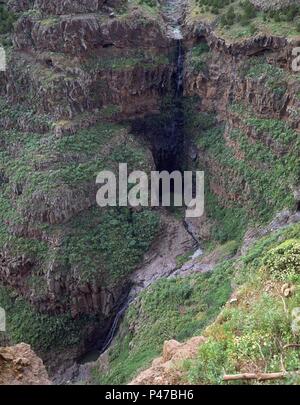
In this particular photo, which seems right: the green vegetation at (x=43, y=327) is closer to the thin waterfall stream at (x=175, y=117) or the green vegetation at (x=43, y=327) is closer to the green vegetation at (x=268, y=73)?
the thin waterfall stream at (x=175, y=117)

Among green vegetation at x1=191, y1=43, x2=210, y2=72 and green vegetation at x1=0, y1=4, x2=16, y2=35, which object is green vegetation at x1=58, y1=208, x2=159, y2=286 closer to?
green vegetation at x1=191, y1=43, x2=210, y2=72

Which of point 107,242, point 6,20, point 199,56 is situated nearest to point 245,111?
point 199,56

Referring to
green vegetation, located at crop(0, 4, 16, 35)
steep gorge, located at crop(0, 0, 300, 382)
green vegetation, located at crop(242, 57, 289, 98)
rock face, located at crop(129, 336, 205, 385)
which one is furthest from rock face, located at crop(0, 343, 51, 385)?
green vegetation, located at crop(0, 4, 16, 35)

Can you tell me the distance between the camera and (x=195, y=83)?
45.4 meters

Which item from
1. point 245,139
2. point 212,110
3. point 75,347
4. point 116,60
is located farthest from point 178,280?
point 116,60

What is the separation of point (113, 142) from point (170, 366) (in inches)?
1208

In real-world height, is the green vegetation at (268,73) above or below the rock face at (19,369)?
above

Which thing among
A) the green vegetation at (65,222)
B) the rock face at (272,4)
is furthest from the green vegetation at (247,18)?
the green vegetation at (65,222)

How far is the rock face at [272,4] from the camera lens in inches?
1609

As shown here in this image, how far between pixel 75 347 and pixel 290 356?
27701 mm

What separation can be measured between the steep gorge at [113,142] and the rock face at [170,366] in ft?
56.7

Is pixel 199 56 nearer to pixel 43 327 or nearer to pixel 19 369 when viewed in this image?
pixel 43 327

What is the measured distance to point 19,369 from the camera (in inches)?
691
